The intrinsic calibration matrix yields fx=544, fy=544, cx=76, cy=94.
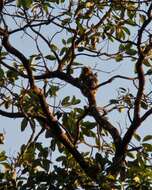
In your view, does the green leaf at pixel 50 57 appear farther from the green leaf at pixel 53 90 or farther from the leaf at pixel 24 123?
the leaf at pixel 24 123

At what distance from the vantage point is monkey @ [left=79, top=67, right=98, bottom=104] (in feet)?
17.1

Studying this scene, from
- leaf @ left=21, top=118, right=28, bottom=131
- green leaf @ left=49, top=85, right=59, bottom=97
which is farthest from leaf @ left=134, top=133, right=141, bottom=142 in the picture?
leaf @ left=21, top=118, right=28, bottom=131

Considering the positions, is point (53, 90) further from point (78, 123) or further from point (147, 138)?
point (147, 138)

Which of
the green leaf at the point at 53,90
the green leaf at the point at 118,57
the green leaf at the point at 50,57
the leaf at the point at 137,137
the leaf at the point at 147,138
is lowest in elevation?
the leaf at the point at 147,138

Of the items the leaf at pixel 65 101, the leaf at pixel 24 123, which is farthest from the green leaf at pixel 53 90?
the leaf at pixel 24 123

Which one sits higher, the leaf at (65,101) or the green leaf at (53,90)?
the green leaf at (53,90)

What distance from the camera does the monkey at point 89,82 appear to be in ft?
17.1

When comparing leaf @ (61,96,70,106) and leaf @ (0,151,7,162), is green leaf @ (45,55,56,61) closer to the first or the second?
leaf @ (61,96,70,106)

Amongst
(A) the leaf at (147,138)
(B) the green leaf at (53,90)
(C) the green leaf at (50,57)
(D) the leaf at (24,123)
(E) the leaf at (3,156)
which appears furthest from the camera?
(C) the green leaf at (50,57)

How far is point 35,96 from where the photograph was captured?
15.1 feet

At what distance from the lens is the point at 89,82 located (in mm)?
5332

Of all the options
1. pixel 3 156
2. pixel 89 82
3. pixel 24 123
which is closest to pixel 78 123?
pixel 24 123

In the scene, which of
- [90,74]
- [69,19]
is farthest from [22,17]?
[90,74]

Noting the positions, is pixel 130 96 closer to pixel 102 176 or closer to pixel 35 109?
pixel 35 109
